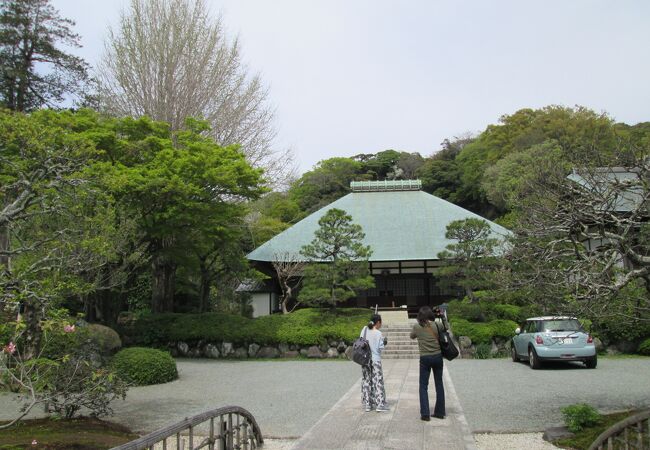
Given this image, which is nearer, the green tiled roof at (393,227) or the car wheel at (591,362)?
the car wheel at (591,362)

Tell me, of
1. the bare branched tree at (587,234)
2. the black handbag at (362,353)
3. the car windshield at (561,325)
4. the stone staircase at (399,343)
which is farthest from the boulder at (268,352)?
the bare branched tree at (587,234)

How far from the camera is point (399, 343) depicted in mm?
17859

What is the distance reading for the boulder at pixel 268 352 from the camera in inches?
709

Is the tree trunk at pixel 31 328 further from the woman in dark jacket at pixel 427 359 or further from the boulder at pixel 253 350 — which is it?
the boulder at pixel 253 350

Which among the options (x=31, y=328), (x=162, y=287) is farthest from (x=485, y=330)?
(x=31, y=328)

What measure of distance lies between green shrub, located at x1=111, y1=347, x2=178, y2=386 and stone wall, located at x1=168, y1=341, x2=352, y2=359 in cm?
537

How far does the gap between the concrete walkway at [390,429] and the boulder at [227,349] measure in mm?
9509

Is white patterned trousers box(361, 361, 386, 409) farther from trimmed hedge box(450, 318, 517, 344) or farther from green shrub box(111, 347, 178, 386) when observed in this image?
trimmed hedge box(450, 318, 517, 344)

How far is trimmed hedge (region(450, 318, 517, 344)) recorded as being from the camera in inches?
661

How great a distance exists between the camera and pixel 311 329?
18.0 meters

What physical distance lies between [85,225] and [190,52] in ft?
51.9

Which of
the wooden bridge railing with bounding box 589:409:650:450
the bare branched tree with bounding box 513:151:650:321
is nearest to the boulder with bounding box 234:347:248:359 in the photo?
the bare branched tree with bounding box 513:151:650:321

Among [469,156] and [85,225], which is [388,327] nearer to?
[85,225]

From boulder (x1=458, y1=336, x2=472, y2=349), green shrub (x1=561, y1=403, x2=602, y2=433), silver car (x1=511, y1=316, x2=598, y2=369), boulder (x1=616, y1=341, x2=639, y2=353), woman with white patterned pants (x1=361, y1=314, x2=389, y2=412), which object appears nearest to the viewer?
green shrub (x1=561, y1=403, x2=602, y2=433)
